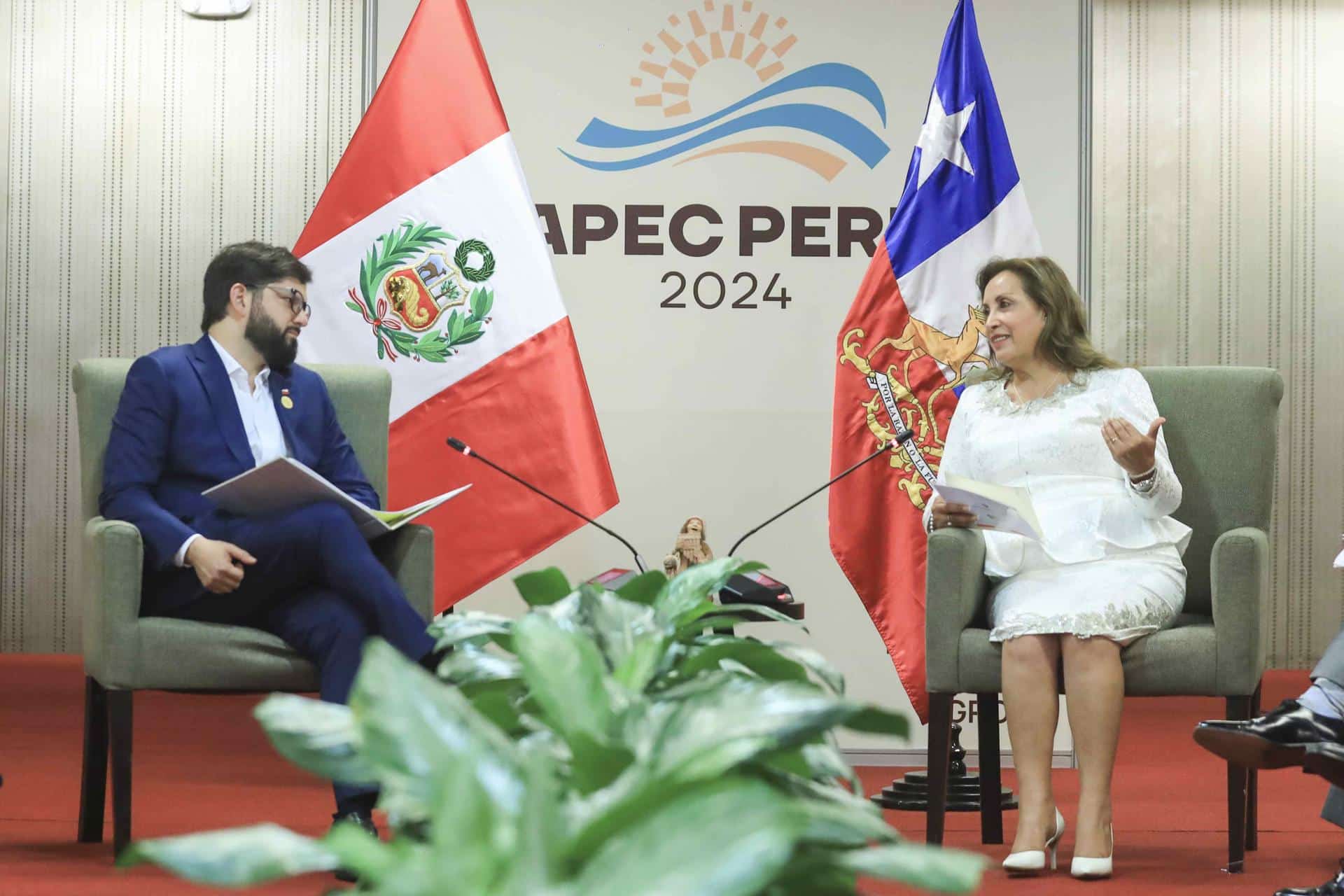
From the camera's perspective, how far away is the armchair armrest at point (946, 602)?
2.71 meters

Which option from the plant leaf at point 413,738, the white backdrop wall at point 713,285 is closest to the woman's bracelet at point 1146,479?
the white backdrop wall at point 713,285

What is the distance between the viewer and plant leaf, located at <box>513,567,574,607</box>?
1378mm

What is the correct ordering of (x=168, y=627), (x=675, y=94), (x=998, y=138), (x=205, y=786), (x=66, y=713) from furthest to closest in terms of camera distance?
(x=66, y=713)
(x=675, y=94)
(x=998, y=138)
(x=205, y=786)
(x=168, y=627)

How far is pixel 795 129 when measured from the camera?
396 centimetres

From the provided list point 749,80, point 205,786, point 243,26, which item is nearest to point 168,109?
point 243,26

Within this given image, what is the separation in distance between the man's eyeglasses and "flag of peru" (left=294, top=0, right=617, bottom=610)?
59 centimetres

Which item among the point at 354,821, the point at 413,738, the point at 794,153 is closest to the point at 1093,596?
the point at 354,821

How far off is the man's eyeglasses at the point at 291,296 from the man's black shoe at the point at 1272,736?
5.97 ft

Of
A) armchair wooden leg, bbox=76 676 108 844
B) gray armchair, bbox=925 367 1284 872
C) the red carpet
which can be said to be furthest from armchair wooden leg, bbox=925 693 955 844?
armchair wooden leg, bbox=76 676 108 844

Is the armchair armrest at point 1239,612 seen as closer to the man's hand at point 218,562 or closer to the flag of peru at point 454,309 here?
the flag of peru at point 454,309

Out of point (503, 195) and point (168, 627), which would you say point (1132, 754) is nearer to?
point (503, 195)

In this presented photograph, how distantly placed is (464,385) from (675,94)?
976 millimetres

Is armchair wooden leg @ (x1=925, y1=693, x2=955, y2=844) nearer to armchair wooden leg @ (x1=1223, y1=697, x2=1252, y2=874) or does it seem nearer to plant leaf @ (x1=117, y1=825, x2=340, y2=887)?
armchair wooden leg @ (x1=1223, y1=697, x2=1252, y2=874)

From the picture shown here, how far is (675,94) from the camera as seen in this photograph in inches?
156
